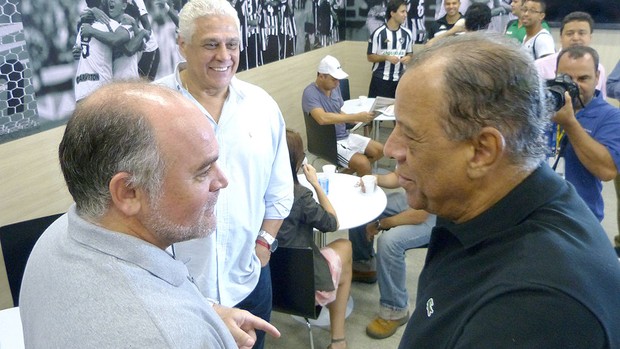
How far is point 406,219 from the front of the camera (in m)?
2.79

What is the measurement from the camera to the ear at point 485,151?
822mm

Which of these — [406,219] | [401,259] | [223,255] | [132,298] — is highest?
[132,298]

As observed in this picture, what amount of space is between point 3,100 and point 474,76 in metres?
2.36

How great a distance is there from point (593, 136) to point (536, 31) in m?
2.60

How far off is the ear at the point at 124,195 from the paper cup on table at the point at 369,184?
6.91 ft

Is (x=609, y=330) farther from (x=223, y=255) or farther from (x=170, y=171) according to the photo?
(x=223, y=255)

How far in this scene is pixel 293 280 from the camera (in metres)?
2.22

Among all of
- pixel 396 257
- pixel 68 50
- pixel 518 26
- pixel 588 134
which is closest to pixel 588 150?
pixel 588 134

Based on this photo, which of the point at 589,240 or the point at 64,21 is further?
the point at 64,21

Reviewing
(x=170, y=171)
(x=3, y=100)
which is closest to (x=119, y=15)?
(x=3, y=100)

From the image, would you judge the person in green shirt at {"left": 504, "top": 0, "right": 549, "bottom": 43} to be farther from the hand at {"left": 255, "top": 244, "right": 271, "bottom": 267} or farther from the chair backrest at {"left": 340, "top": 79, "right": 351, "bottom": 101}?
→ the hand at {"left": 255, "top": 244, "right": 271, "bottom": 267}

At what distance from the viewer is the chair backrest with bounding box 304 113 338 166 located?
4078 millimetres

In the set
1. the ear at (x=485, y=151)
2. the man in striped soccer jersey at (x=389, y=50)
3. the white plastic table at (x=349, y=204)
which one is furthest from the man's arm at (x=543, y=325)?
the man in striped soccer jersey at (x=389, y=50)

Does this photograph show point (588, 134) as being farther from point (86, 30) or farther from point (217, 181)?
point (86, 30)
